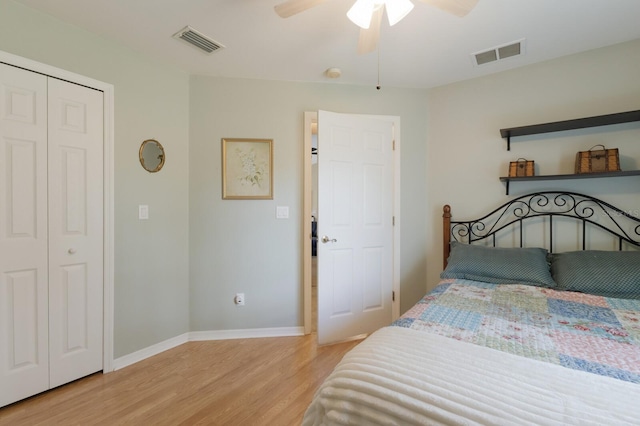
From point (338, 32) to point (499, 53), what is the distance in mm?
1281

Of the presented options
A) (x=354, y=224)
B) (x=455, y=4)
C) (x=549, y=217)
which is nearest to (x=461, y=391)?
(x=455, y=4)

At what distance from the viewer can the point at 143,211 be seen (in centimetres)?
227

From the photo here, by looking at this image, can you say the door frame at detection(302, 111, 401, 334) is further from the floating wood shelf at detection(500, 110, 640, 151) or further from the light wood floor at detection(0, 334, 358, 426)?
→ the floating wood shelf at detection(500, 110, 640, 151)

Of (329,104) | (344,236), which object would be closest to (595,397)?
(344,236)

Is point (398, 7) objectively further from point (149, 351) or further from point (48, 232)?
point (149, 351)

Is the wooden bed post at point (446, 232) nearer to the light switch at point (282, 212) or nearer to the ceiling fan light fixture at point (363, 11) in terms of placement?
the light switch at point (282, 212)

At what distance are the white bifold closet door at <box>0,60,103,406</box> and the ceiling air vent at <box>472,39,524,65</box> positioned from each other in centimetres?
286

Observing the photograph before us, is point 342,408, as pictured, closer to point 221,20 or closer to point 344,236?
point 344,236

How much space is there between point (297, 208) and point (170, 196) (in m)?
1.10

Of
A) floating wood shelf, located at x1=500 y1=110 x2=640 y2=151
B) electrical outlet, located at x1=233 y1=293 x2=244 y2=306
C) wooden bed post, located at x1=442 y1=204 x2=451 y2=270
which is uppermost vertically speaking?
floating wood shelf, located at x1=500 y1=110 x2=640 y2=151

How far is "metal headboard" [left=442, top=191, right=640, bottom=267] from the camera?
2.05 m

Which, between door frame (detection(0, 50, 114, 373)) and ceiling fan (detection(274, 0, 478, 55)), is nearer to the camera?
ceiling fan (detection(274, 0, 478, 55))

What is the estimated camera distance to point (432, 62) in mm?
2332

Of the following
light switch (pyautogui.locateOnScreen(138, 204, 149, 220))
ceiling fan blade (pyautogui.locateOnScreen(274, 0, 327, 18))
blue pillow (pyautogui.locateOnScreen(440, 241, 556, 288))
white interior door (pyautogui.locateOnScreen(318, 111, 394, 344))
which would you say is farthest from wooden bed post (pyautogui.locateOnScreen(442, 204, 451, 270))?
light switch (pyautogui.locateOnScreen(138, 204, 149, 220))
